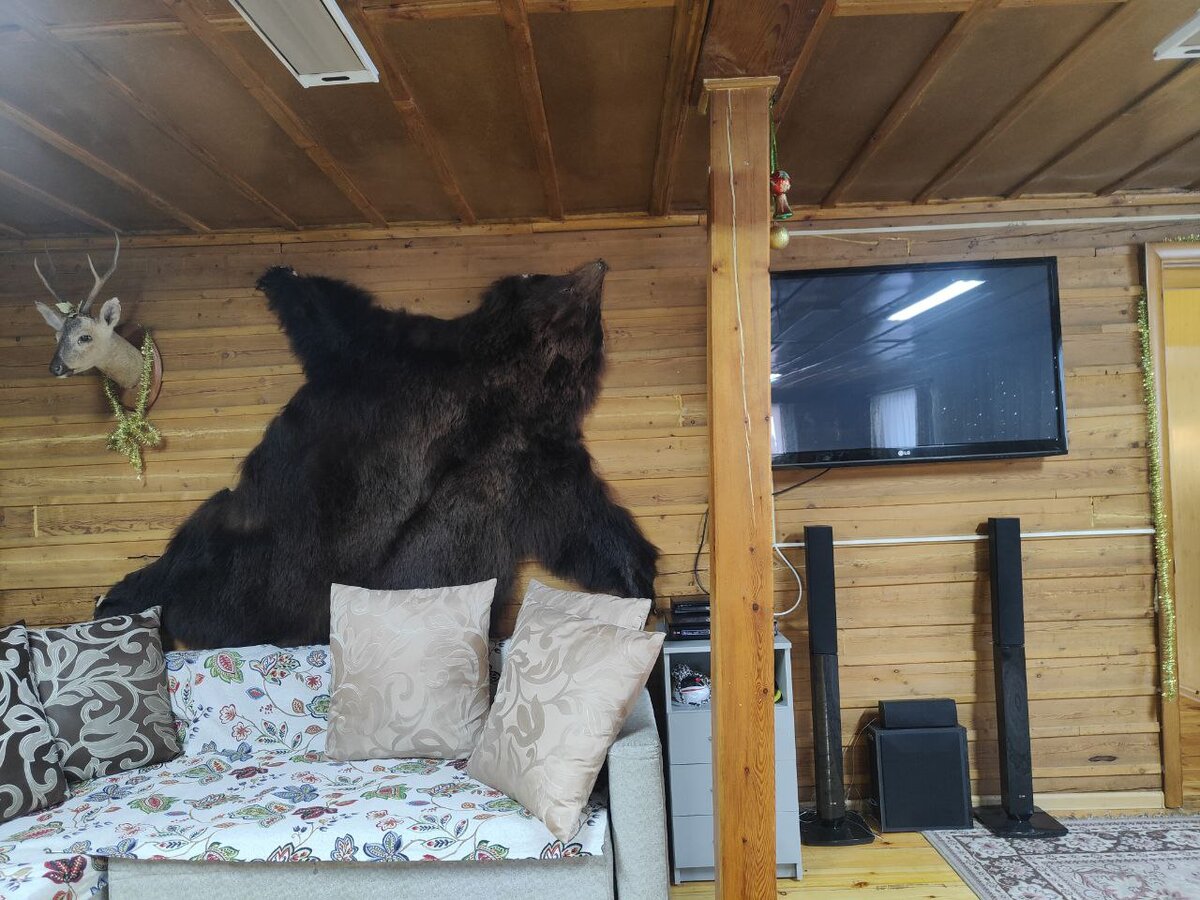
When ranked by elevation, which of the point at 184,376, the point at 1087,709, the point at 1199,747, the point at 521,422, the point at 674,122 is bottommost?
the point at 1199,747

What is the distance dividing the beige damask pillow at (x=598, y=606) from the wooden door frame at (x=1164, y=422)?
2.13 meters

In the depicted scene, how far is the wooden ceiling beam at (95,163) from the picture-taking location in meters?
2.14

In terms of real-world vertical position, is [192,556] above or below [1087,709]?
Answer: above

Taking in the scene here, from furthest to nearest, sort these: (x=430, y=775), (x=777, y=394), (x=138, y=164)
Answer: (x=777, y=394)
(x=138, y=164)
(x=430, y=775)

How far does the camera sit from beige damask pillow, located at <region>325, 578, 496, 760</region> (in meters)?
2.42

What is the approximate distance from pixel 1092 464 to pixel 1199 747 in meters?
1.36

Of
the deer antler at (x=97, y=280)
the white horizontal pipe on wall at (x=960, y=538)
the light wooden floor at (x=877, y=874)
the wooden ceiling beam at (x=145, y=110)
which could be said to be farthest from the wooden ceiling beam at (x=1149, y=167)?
the deer antler at (x=97, y=280)

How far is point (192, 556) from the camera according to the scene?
300cm

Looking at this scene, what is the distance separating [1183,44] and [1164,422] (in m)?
1.56

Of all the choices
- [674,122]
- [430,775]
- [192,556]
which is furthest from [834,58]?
[192,556]

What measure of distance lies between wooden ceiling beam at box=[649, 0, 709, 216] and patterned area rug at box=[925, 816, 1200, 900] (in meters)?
2.47

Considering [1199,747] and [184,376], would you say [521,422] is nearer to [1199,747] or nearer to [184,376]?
[184,376]

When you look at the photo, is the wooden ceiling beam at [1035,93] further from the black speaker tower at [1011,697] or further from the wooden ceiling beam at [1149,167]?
the black speaker tower at [1011,697]

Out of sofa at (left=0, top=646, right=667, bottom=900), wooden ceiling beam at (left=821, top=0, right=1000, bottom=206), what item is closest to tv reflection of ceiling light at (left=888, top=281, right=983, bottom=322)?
wooden ceiling beam at (left=821, top=0, right=1000, bottom=206)
